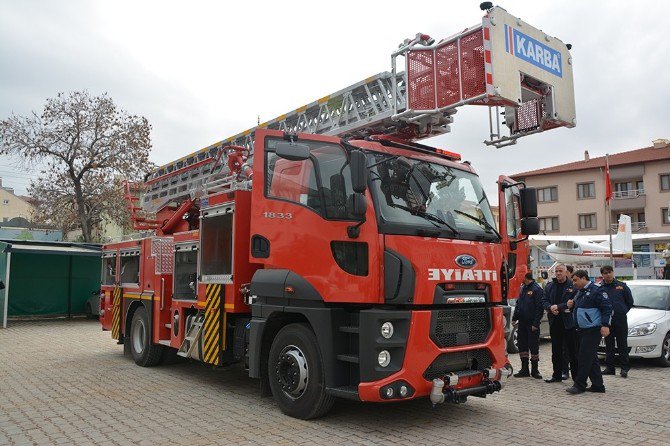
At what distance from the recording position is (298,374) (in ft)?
19.0

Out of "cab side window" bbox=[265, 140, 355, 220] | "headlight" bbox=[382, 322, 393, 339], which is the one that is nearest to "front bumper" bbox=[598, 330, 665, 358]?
"headlight" bbox=[382, 322, 393, 339]

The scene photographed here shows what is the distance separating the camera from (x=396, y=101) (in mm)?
6629

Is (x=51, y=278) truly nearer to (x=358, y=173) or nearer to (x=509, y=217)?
(x=509, y=217)

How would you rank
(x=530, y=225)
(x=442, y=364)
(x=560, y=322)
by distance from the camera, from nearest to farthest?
(x=442, y=364) < (x=530, y=225) < (x=560, y=322)

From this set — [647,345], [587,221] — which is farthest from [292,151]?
[587,221]

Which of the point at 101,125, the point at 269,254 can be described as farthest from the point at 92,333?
the point at 101,125

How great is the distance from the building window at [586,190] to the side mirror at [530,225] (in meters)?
46.2

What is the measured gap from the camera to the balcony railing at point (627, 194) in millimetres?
46938

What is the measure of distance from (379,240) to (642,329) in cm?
668

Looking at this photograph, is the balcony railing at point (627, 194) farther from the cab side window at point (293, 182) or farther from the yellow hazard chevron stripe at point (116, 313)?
the cab side window at point (293, 182)

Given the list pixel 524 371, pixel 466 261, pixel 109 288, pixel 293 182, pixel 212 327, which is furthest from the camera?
pixel 109 288

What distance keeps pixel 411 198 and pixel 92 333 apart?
42.0ft

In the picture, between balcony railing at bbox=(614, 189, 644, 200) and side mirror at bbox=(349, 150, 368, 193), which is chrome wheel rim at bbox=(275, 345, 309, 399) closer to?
side mirror at bbox=(349, 150, 368, 193)

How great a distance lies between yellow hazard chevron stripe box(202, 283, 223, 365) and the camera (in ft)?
23.5
